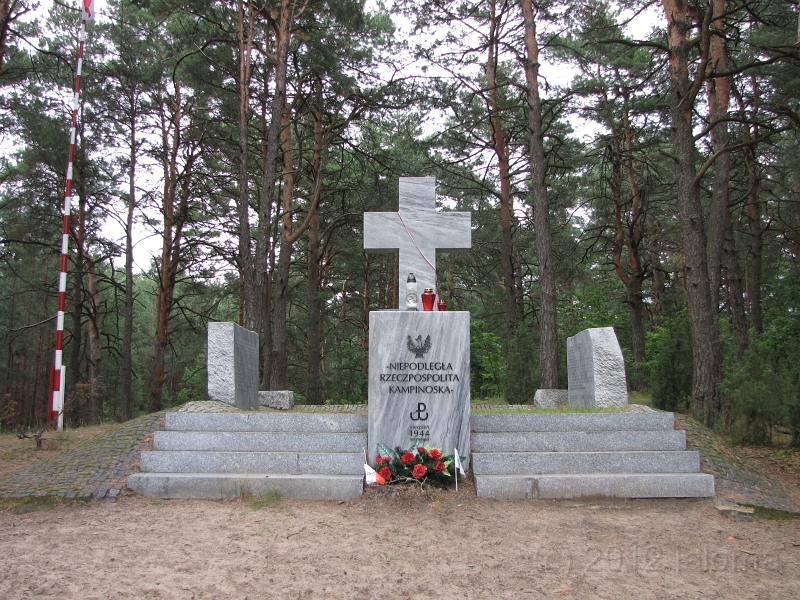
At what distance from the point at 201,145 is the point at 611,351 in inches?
459

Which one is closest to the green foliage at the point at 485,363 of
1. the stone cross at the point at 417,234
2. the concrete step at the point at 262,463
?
the stone cross at the point at 417,234

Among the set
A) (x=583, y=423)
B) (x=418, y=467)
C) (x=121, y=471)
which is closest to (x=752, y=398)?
(x=583, y=423)

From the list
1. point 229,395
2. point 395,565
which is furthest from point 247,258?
point 395,565

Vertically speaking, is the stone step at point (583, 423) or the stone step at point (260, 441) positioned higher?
the stone step at point (583, 423)

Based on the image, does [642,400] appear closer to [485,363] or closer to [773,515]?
[485,363]

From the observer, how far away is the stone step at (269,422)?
5.69 m

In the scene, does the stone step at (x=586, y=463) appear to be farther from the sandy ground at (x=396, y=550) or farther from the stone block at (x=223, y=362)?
the stone block at (x=223, y=362)

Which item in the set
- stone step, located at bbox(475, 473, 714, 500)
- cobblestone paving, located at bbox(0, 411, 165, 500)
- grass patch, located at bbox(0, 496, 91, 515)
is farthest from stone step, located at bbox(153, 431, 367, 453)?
stone step, located at bbox(475, 473, 714, 500)

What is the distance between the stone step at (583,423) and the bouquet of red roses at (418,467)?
827 mm

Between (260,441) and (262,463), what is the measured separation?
40 cm

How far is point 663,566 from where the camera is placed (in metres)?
3.47

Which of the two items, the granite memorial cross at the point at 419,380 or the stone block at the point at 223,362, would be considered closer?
the granite memorial cross at the point at 419,380

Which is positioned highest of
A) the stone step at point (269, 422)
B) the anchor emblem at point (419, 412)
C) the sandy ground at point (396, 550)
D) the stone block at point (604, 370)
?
the stone block at point (604, 370)

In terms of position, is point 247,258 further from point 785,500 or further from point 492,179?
point 492,179
